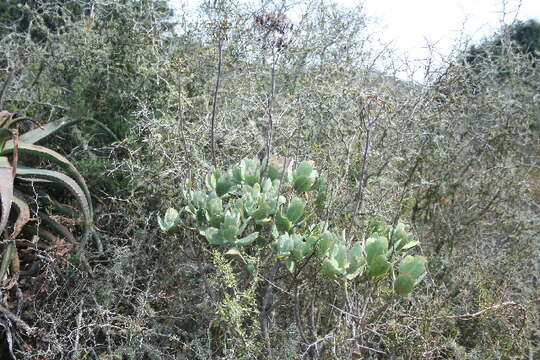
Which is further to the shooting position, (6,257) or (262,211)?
(6,257)

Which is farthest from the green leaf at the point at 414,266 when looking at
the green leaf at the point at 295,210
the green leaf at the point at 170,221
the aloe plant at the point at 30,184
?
the aloe plant at the point at 30,184

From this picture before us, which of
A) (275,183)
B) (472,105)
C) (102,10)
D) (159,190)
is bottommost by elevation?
(159,190)

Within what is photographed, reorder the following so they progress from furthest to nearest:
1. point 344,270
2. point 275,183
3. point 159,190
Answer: point 159,190 → point 275,183 → point 344,270

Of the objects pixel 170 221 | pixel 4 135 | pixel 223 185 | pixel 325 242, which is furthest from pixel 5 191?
pixel 325 242

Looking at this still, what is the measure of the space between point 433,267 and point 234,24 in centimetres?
204

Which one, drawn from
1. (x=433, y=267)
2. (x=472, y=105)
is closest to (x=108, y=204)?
(x=433, y=267)

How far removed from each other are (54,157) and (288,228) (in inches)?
57.1

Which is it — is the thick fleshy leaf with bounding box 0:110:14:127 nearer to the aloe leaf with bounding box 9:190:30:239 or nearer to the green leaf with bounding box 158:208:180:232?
the aloe leaf with bounding box 9:190:30:239

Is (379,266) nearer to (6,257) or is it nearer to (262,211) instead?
(262,211)

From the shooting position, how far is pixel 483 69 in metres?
4.30

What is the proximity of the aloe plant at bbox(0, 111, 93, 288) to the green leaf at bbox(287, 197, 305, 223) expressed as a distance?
1.14 m

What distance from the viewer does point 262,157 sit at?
11.6 ft

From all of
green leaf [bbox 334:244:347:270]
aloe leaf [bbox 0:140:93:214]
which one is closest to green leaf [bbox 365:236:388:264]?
green leaf [bbox 334:244:347:270]

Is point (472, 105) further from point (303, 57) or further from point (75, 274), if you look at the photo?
point (75, 274)
